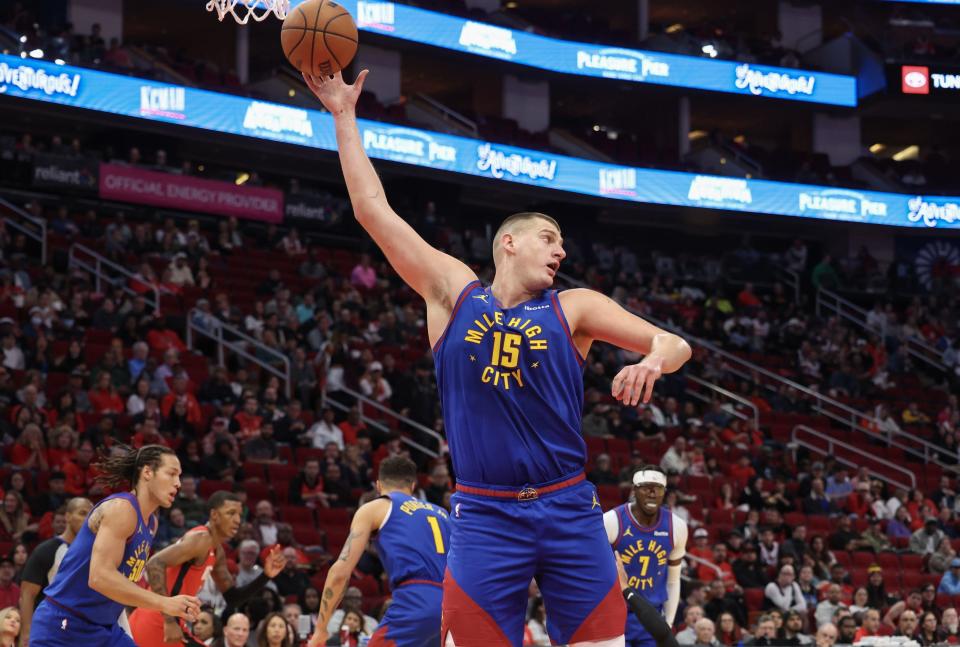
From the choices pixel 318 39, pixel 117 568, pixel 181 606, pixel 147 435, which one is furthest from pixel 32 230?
pixel 318 39

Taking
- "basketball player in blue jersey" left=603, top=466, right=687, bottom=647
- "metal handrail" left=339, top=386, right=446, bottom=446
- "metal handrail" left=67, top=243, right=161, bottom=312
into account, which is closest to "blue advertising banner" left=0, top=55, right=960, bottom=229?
"metal handrail" left=67, top=243, right=161, bottom=312

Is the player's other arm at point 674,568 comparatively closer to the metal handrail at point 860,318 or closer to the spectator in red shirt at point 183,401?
the spectator in red shirt at point 183,401

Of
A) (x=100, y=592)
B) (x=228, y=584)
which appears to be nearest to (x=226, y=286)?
(x=228, y=584)

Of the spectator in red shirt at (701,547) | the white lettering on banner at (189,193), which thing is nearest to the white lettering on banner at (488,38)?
the white lettering on banner at (189,193)

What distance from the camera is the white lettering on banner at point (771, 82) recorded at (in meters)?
31.8

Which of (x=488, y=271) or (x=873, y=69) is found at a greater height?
(x=873, y=69)

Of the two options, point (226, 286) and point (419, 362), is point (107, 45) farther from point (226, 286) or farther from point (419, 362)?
point (419, 362)

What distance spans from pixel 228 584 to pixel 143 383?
8092 mm

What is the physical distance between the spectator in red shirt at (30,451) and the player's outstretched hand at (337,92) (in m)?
10.1

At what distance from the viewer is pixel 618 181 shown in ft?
97.9

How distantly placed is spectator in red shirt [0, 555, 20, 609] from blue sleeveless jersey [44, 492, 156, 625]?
17.5ft

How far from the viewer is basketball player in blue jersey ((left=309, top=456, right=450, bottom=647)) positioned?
24.9 feet

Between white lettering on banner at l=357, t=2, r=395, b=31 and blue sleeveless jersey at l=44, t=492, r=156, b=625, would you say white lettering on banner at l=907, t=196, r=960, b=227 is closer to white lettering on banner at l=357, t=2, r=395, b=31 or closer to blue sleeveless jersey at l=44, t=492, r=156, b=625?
white lettering on banner at l=357, t=2, r=395, b=31

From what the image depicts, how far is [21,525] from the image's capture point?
13086mm
